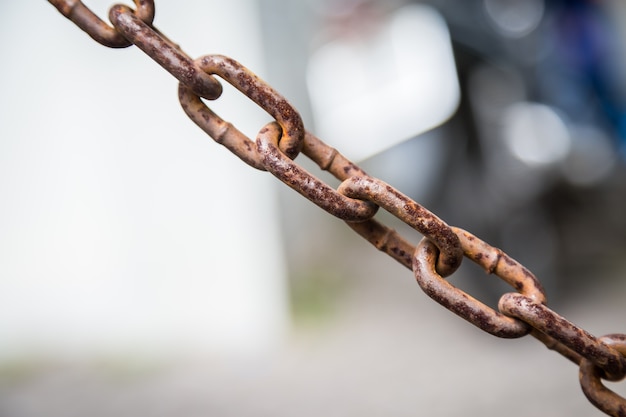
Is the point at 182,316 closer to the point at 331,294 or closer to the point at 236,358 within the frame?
the point at 236,358

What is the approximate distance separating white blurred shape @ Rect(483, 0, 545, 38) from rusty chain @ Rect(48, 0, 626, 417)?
2.22m

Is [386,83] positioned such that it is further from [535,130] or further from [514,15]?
[535,130]

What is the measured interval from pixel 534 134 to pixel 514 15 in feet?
1.97

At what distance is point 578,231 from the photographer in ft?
10.7

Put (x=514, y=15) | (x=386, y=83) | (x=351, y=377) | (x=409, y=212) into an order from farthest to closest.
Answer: (x=386, y=83) → (x=514, y=15) → (x=351, y=377) → (x=409, y=212)

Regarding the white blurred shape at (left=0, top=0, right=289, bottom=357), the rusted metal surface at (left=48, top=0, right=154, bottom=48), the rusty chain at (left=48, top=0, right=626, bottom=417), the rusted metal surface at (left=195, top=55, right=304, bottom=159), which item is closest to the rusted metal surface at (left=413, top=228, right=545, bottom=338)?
the rusty chain at (left=48, top=0, right=626, bottom=417)

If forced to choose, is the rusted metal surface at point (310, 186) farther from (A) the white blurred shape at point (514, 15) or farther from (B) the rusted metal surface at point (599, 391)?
(A) the white blurred shape at point (514, 15)

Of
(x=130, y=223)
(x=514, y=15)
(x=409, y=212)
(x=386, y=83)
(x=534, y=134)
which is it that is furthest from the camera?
(x=386, y=83)

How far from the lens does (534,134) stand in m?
2.46

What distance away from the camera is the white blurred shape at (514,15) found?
8.59ft

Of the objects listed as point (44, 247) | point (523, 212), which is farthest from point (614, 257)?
point (44, 247)

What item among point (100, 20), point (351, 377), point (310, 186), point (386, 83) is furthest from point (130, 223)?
point (310, 186)

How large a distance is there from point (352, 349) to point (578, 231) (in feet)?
5.41

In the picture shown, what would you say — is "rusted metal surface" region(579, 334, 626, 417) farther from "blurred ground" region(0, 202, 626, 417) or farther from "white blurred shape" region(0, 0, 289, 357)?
"white blurred shape" region(0, 0, 289, 357)
